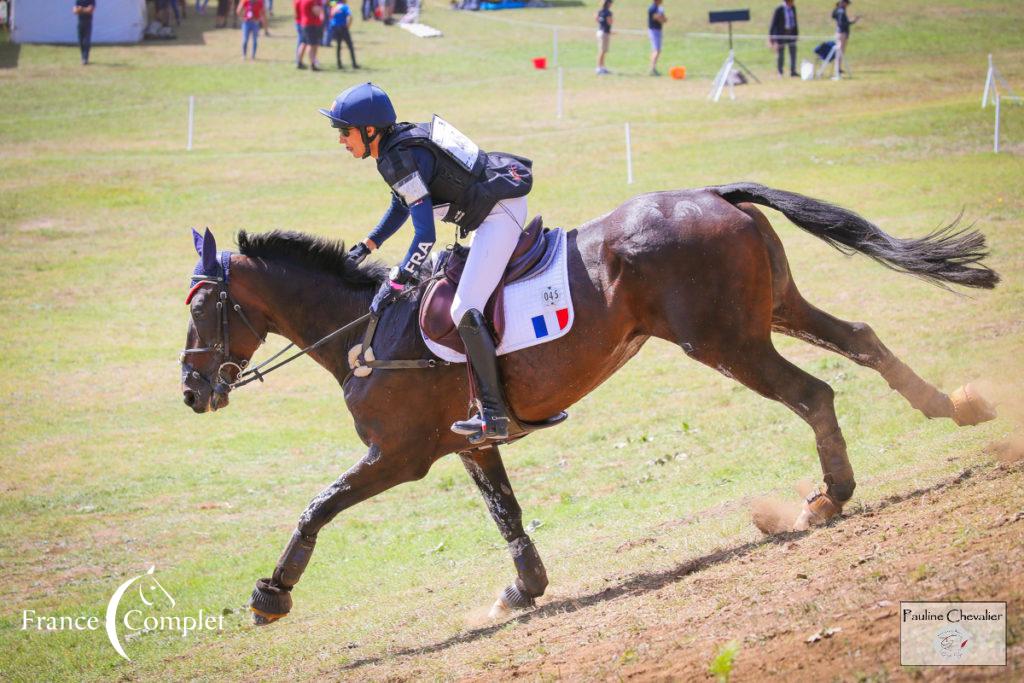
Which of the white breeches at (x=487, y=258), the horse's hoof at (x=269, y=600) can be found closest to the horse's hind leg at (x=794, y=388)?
the white breeches at (x=487, y=258)

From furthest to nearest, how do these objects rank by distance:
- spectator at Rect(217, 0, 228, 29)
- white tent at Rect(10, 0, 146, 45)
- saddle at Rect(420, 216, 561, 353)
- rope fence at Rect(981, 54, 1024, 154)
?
spectator at Rect(217, 0, 228, 29) < white tent at Rect(10, 0, 146, 45) < rope fence at Rect(981, 54, 1024, 154) < saddle at Rect(420, 216, 561, 353)

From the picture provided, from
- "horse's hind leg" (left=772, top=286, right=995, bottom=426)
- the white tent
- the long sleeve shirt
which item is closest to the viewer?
the long sleeve shirt

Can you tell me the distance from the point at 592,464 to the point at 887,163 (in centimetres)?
1761

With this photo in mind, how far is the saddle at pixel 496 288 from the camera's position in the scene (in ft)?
28.4

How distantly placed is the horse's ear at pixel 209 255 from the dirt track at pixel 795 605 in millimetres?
3538

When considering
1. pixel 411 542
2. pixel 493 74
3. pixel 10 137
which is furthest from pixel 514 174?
pixel 493 74

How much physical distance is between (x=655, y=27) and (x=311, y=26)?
13.0 metres

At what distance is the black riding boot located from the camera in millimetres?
8500

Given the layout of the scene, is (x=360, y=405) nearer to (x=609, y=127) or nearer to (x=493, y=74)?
(x=609, y=127)

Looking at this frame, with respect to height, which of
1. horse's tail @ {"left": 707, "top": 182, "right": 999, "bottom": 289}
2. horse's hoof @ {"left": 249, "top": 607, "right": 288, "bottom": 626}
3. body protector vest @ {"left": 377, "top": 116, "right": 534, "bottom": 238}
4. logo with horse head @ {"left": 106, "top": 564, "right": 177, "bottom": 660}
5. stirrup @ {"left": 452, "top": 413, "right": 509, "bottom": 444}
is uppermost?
body protector vest @ {"left": 377, "top": 116, "right": 534, "bottom": 238}

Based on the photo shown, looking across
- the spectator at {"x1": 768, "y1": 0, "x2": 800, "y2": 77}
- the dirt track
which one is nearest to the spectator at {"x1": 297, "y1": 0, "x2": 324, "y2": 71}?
the spectator at {"x1": 768, "y1": 0, "x2": 800, "y2": 77}

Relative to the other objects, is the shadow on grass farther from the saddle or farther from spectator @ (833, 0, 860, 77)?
spectator @ (833, 0, 860, 77)

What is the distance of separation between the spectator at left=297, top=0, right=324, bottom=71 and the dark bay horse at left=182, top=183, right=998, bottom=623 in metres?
32.3

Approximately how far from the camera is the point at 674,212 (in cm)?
870
